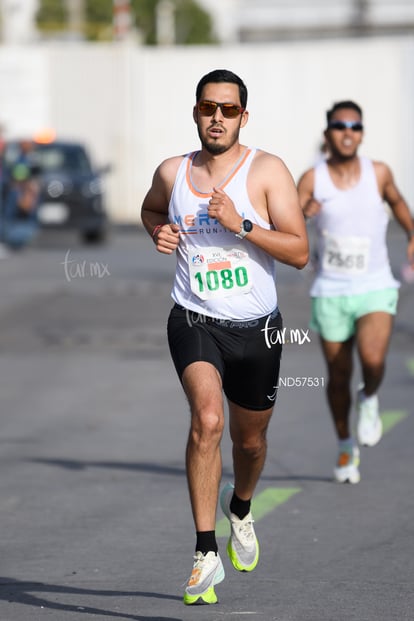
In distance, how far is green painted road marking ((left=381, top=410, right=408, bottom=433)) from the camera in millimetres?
10261

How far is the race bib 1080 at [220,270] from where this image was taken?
19.3 ft

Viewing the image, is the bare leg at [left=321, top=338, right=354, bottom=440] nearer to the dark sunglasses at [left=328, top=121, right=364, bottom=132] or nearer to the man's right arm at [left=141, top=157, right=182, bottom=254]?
the dark sunglasses at [left=328, top=121, right=364, bottom=132]

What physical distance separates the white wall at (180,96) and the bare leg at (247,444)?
26741mm

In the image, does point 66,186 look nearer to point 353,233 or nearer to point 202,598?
point 353,233

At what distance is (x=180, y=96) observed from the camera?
121 feet

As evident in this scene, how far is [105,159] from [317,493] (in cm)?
3068

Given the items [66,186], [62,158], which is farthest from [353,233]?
[62,158]

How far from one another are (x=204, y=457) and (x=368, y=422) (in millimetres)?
3027

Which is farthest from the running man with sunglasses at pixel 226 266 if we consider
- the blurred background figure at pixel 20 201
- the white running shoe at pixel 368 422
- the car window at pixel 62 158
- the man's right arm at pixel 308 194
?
the car window at pixel 62 158

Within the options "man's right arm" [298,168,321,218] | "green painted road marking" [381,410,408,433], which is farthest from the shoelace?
"green painted road marking" [381,410,408,433]

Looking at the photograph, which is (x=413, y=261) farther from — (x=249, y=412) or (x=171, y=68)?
(x=171, y=68)

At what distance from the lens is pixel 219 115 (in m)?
5.83

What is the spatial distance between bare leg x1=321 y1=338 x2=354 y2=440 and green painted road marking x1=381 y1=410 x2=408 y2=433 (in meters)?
1.55

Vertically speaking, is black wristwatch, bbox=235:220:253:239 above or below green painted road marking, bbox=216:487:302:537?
above
